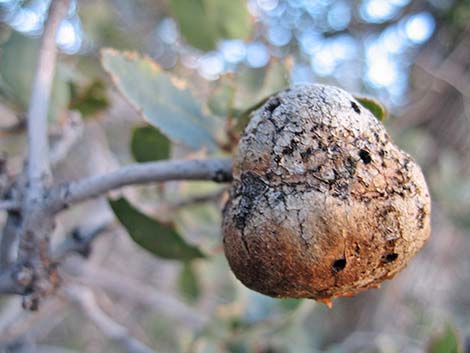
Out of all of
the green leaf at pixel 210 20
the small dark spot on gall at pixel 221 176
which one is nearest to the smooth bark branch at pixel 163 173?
the small dark spot on gall at pixel 221 176

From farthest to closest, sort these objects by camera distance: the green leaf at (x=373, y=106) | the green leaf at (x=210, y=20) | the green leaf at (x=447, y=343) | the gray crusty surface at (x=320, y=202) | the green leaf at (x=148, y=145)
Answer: the green leaf at (x=210, y=20) → the green leaf at (x=148, y=145) → the green leaf at (x=447, y=343) → the green leaf at (x=373, y=106) → the gray crusty surface at (x=320, y=202)

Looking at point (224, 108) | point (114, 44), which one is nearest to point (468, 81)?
point (114, 44)

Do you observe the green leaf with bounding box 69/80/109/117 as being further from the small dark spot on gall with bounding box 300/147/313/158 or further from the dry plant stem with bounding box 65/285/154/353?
the small dark spot on gall with bounding box 300/147/313/158

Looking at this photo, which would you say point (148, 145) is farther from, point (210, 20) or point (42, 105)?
point (210, 20)

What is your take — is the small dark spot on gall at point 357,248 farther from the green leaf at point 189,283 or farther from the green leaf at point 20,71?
the green leaf at point 189,283

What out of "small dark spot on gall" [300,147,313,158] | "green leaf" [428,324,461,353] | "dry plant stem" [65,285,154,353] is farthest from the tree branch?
"green leaf" [428,324,461,353]

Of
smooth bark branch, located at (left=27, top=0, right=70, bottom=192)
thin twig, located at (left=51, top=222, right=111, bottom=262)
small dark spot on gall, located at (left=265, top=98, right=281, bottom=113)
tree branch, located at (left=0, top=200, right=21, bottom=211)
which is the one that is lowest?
thin twig, located at (left=51, top=222, right=111, bottom=262)

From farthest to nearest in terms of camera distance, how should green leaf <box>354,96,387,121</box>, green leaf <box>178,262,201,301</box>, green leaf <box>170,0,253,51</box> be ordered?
green leaf <box>178,262,201,301</box>, green leaf <box>170,0,253,51</box>, green leaf <box>354,96,387,121</box>

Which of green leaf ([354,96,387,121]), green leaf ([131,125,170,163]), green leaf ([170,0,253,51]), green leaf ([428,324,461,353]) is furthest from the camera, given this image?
green leaf ([170,0,253,51])
